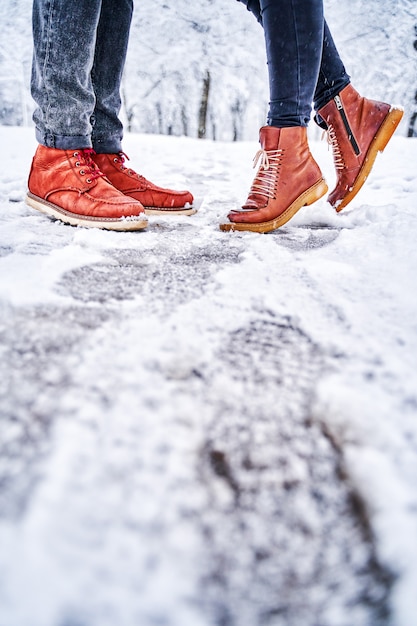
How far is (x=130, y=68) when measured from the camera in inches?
454

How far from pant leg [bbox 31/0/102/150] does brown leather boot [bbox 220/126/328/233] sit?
614 mm

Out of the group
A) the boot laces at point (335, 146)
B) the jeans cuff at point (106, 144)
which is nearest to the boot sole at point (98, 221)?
the jeans cuff at point (106, 144)

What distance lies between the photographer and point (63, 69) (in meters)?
1.15

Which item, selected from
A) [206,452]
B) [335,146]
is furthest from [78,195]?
[206,452]

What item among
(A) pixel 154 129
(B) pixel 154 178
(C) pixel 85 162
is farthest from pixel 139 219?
(A) pixel 154 129

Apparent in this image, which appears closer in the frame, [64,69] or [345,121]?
[64,69]

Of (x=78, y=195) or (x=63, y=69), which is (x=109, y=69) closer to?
(x=63, y=69)

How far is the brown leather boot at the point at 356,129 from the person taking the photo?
1.33 metres

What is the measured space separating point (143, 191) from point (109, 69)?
1.66 ft

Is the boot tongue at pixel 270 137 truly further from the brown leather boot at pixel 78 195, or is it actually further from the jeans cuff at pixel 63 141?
the jeans cuff at pixel 63 141

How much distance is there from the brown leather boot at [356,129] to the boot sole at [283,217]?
23 cm

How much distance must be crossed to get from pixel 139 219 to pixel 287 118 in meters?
0.59

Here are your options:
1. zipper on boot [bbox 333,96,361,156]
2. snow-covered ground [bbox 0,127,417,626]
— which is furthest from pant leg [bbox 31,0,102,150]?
zipper on boot [bbox 333,96,361,156]

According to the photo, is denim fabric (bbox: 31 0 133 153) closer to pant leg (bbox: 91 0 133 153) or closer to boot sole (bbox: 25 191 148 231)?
pant leg (bbox: 91 0 133 153)
